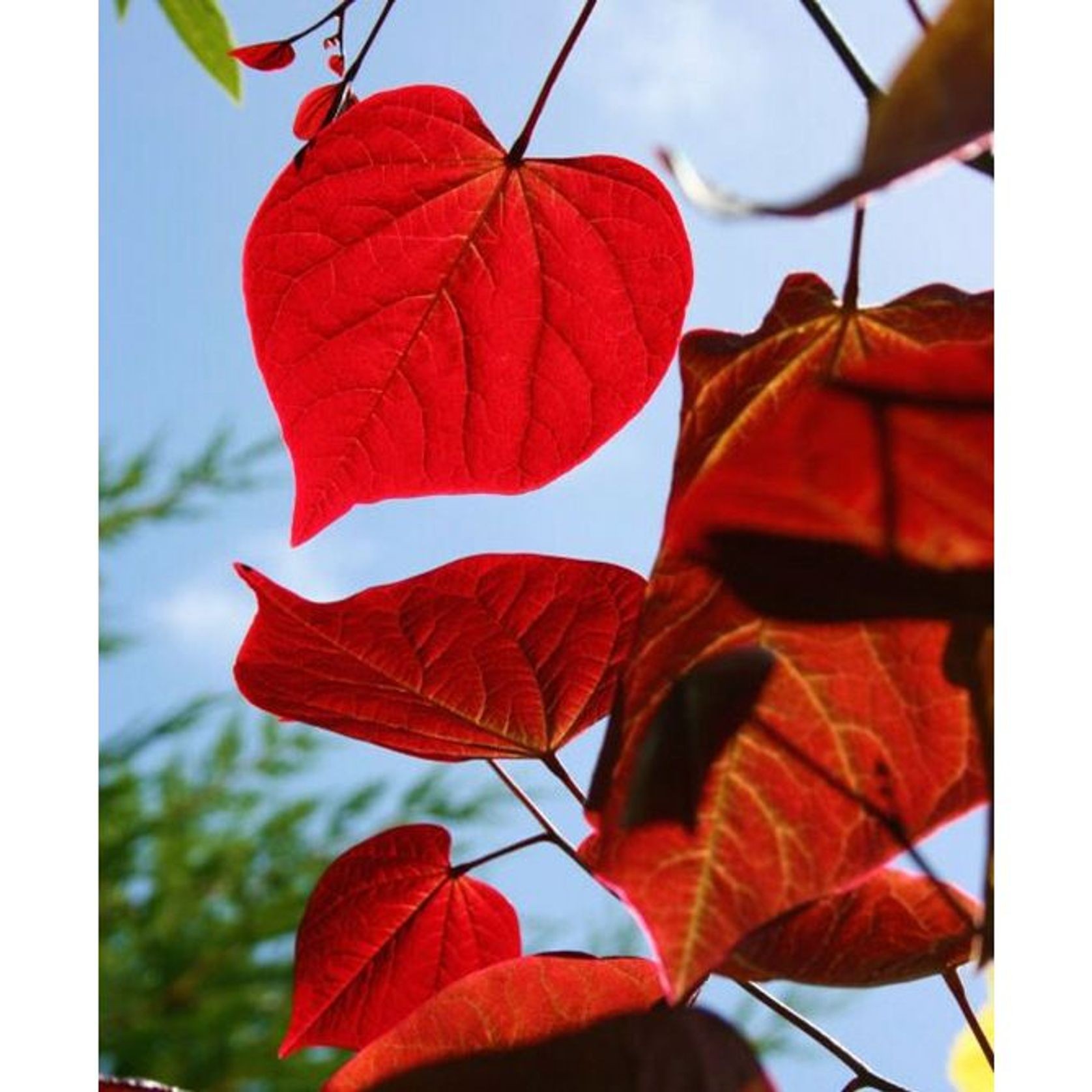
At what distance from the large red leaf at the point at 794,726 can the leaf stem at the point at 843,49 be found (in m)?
0.06

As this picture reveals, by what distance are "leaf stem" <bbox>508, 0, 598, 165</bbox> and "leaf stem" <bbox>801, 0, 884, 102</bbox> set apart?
42 mm

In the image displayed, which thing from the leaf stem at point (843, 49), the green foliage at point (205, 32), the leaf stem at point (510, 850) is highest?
the green foliage at point (205, 32)

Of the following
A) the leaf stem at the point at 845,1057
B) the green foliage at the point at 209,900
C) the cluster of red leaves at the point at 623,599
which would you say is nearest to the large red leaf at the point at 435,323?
the cluster of red leaves at the point at 623,599

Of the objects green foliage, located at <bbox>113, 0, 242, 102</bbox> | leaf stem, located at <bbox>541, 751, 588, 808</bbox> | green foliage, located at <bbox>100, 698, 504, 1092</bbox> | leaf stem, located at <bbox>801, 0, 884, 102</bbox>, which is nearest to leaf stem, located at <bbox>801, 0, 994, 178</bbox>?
leaf stem, located at <bbox>801, 0, 884, 102</bbox>

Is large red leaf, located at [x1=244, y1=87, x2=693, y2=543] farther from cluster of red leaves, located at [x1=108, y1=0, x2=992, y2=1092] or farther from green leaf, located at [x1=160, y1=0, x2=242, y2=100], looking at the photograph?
green leaf, located at [x1=160, y1=0, x2=242, y2=100]

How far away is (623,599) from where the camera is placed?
23 centimetres

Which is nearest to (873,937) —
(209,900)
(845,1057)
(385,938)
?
(845,1057)

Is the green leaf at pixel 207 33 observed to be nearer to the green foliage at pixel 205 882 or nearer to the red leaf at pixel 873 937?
the red leaf at pixel 873 937

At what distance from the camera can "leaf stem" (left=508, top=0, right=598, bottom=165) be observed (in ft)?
0.82

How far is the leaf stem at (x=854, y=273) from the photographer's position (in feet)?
0.66

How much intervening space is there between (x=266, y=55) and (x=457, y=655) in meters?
0.18
